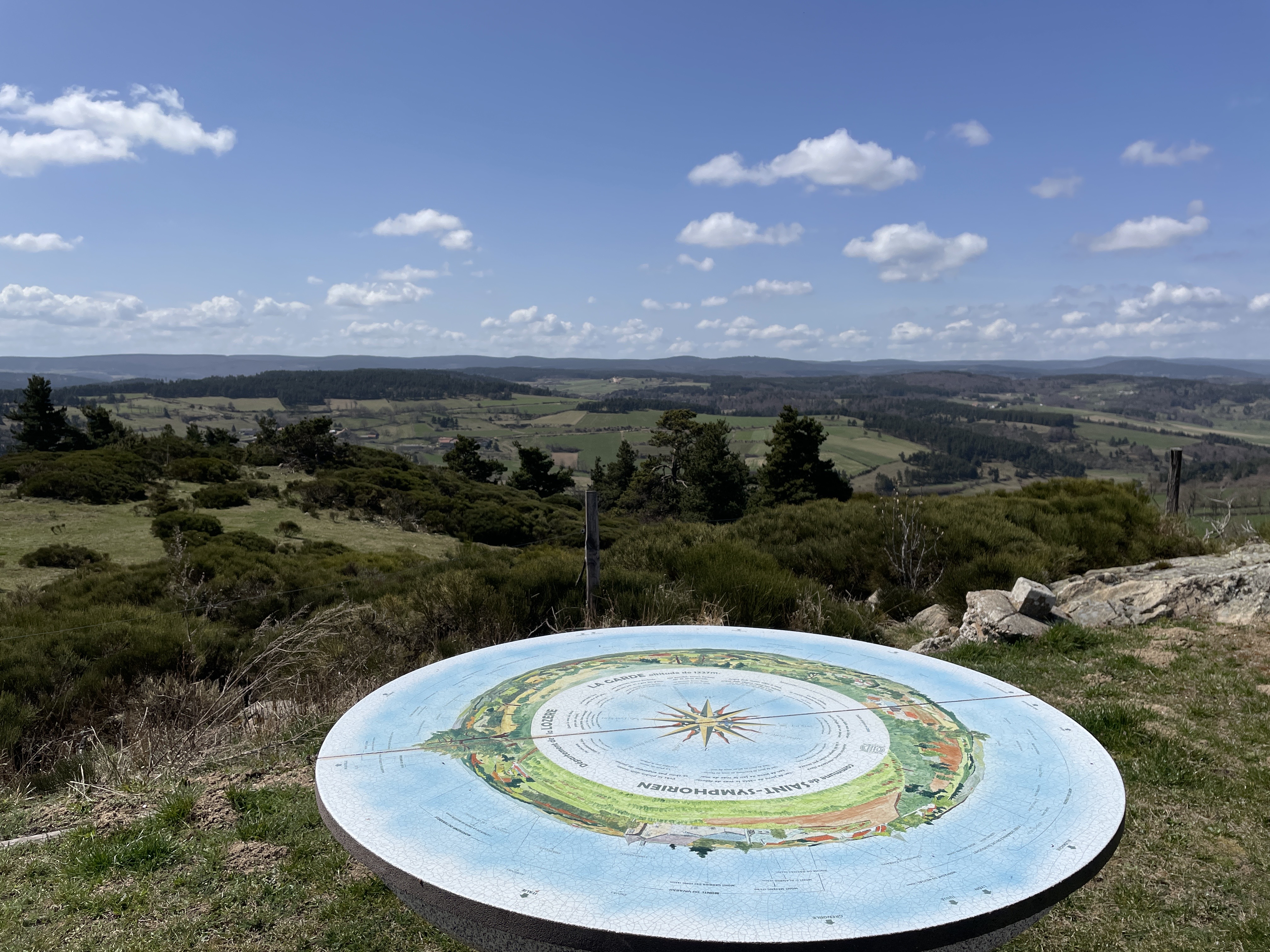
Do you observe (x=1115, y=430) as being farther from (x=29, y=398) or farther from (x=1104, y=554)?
(x=29, y=398)

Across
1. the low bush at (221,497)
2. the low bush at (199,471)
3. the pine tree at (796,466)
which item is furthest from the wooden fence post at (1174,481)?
the low bush at (199,471)

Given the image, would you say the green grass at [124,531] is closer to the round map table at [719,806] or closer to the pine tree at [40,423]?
the round map table at [719,806]

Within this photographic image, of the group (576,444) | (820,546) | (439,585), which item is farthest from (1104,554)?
(576,444)

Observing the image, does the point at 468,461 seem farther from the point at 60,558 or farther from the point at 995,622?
the point at 995,622

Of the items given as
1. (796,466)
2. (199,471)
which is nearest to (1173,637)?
(796,466)

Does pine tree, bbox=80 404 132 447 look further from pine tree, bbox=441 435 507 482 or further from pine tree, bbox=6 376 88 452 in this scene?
pine tree, bbox=441 435 507 482
